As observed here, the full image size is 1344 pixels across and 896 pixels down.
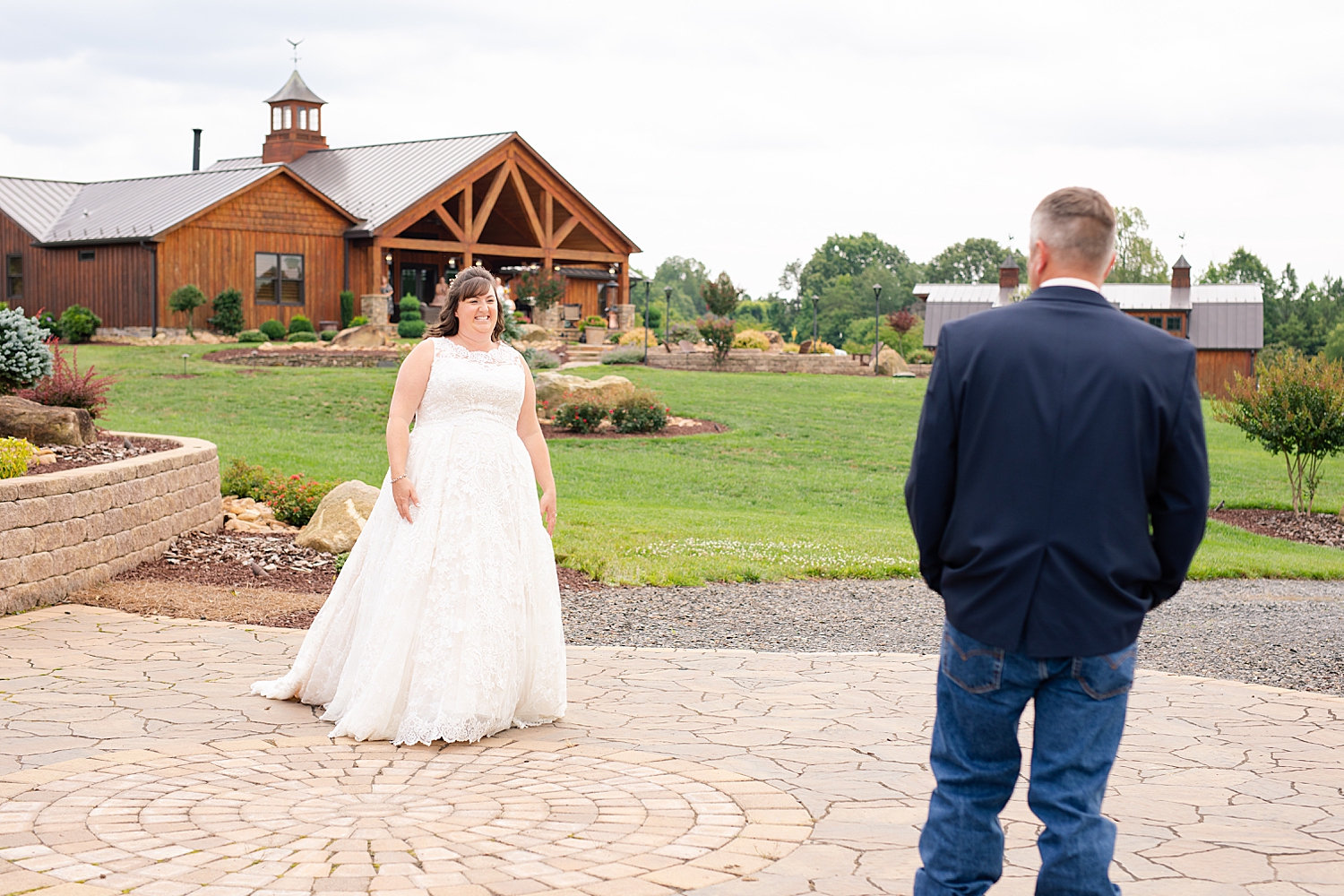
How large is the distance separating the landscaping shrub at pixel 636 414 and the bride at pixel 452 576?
15122 millimetres

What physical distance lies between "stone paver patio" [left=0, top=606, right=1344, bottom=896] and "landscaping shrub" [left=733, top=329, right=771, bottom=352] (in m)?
29.1

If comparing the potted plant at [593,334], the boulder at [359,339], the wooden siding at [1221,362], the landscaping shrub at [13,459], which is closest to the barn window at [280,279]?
the boulder at [359,339]

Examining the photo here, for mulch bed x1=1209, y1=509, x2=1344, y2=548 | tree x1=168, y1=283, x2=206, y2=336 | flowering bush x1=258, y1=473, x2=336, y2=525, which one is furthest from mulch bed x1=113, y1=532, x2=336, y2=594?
tree x1=168, y1=283, x2=206, y2=336

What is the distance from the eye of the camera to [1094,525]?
280 centimetres

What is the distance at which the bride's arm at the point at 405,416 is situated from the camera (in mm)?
5656

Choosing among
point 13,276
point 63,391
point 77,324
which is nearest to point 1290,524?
point 63,391

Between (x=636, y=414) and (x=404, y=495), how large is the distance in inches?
617

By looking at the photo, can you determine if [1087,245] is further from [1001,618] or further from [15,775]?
[15,775]

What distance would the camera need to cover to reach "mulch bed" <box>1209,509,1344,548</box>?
16406 millimetres

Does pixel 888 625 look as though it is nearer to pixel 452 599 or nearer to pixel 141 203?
pixel 452 599

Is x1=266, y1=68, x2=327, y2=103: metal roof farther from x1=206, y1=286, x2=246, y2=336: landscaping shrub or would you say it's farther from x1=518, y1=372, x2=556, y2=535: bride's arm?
x1=518, y1=372, x2=556, y2=535: bride's arm

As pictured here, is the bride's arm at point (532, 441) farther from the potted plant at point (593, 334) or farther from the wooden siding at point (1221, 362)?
the wooden siding at point (1221, 362)

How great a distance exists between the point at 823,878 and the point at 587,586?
596 cm

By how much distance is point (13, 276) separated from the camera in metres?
36.7
